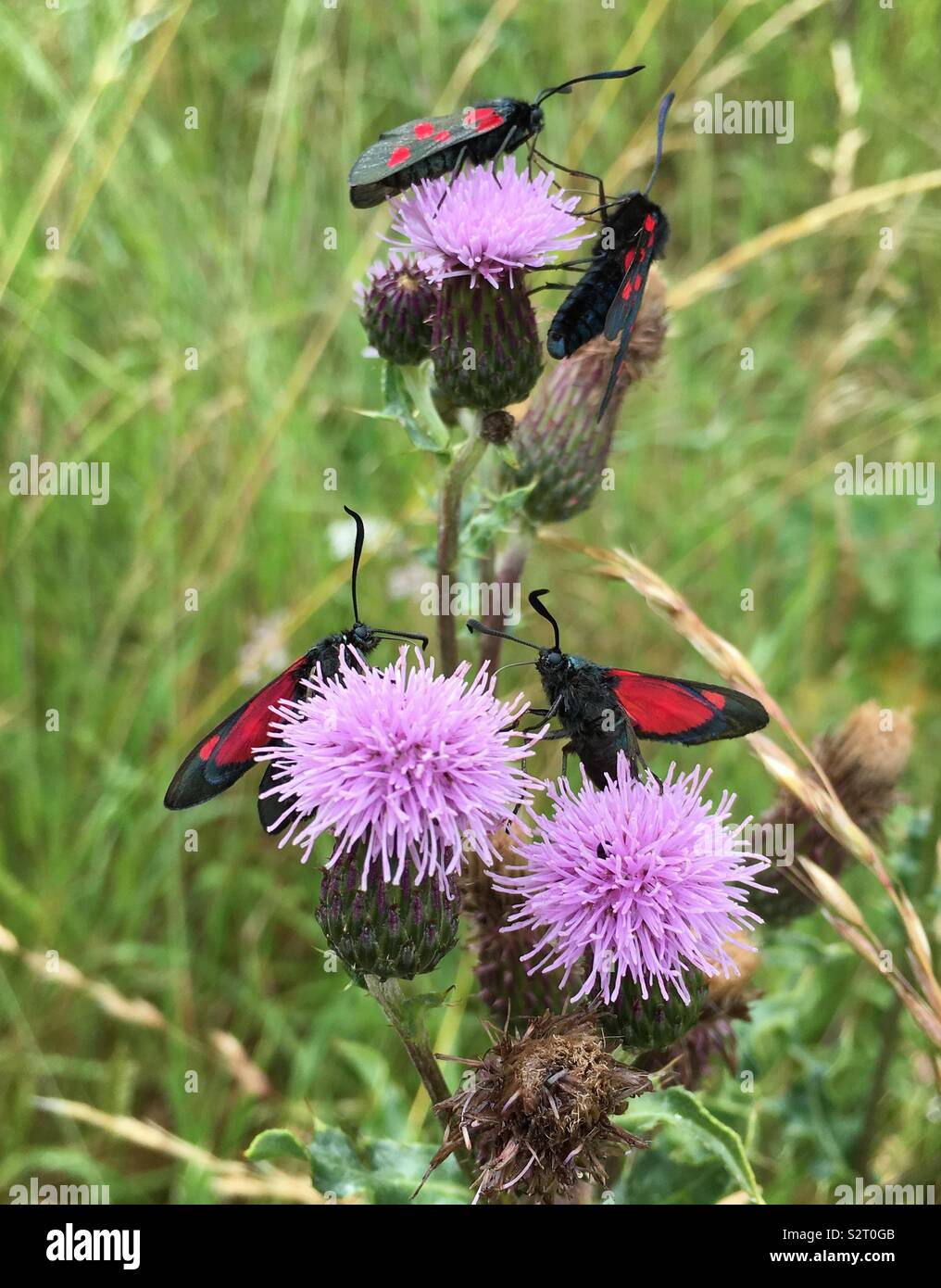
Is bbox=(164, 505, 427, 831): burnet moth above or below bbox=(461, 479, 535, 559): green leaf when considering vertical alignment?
below

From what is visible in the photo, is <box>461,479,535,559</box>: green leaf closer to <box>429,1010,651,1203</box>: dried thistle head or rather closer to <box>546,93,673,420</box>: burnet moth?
<box>546,93,673,420</box>: burnet moth

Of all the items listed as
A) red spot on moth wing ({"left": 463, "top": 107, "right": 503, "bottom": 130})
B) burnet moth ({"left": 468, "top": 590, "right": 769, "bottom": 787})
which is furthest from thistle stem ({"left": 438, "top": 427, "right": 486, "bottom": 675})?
red spot on moth wing ({"left": 463, "top": 107, "right": 503, "bottom": 130})

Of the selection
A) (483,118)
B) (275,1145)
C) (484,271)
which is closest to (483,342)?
(484,271)

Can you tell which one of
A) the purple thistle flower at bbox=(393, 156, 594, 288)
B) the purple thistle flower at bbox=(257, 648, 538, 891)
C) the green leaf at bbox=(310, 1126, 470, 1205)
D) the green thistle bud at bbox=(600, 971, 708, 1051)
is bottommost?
the green leaf at bbox=(310, 1126, 470, 1205)

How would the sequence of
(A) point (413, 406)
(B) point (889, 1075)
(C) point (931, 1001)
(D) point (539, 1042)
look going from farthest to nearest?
(B) point (889, 1075)
(A) point (413, 406)
(C) point (931, 1001)
(D) point (539, 1042)

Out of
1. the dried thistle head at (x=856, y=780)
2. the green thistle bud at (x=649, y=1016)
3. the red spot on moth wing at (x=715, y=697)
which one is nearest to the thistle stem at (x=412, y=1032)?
the green thistle bud at (x=649, y=1016)

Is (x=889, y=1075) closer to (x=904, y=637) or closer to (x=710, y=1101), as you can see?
(x=710, y=1101)
